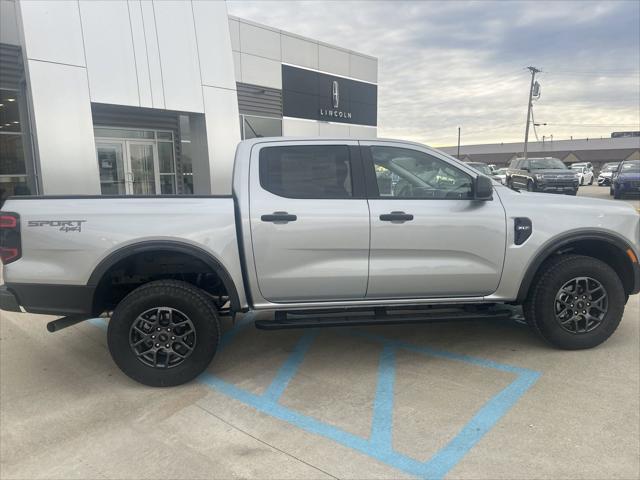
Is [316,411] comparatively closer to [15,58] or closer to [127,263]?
[127,263]

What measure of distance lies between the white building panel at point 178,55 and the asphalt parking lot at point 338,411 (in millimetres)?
8399

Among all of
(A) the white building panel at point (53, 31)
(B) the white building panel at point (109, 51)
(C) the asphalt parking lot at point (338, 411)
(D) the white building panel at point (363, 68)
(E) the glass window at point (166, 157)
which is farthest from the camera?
(D) the white building panel at point (363, 68)

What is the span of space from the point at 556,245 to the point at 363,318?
1.73m

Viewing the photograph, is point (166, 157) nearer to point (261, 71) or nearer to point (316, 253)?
point (261, 71)

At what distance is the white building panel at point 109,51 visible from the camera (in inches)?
398

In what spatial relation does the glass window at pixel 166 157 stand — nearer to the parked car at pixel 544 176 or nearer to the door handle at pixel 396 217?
the door handle at pixel 396 217

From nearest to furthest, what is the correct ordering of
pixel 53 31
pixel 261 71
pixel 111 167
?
1. pixel 53 31
2. pixel 111 167
3. pixel 261 71

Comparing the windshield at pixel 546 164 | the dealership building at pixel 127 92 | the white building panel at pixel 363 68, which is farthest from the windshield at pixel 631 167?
the dealership building at pixel 127 92

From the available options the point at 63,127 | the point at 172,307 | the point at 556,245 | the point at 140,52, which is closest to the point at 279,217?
the point at 172,307

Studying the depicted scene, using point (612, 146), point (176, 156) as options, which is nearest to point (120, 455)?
point (176, 156)

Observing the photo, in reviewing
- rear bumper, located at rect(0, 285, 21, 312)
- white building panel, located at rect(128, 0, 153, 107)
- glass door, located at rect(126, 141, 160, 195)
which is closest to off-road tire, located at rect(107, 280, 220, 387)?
rear bumper, located at rect(0, 285, 21, 312)

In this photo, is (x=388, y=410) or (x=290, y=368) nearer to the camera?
(x=388, y=410)

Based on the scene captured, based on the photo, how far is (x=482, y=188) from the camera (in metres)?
3.69

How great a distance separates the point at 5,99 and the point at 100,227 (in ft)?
37.1
